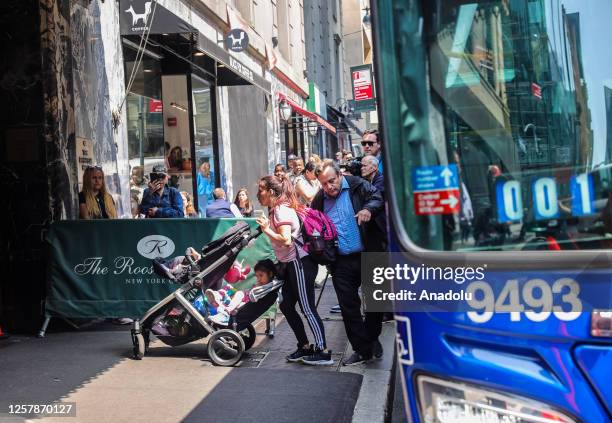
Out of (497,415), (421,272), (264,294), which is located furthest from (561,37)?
(264,294)

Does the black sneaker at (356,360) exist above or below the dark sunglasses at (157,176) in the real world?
below

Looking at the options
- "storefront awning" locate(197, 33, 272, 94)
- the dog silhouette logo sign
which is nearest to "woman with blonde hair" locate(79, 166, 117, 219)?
the dog silhouette logo sign

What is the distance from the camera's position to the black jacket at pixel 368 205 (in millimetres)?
7336

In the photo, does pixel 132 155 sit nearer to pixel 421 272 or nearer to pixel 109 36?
pixel 109 36

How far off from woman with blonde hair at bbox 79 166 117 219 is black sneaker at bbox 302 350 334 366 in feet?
11.4

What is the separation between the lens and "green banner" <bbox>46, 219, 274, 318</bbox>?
8.59m

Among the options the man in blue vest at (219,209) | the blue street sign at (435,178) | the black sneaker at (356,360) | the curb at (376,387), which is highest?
the man in blue vest at (219,209)

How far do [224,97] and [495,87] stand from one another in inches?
611

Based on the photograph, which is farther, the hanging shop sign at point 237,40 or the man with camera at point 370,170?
the hanging shop sign at point 237,40

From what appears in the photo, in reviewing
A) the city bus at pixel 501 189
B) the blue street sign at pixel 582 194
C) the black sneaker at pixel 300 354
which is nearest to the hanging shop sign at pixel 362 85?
the black sneaker at pixel 300 354

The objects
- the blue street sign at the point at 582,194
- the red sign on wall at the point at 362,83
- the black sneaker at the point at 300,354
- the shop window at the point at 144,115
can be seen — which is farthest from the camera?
the red sign on wall at the point at 362,83

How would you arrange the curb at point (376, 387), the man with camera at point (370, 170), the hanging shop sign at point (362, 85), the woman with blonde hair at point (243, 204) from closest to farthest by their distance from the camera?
the curb at point (376, 387) < the man with camera at point (370, 170) < the woman with blonde hair at point (243, 204) < the hanging shop sign at point (362, 85)

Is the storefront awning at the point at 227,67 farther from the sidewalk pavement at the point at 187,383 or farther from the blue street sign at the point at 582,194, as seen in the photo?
the blue street sign at the point at 582,194

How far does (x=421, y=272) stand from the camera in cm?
319
